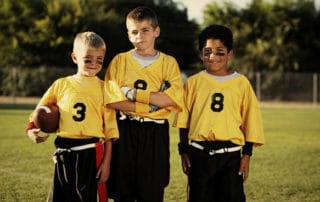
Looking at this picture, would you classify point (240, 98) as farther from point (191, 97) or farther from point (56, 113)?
point (56, 113)

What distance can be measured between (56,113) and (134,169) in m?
0.67

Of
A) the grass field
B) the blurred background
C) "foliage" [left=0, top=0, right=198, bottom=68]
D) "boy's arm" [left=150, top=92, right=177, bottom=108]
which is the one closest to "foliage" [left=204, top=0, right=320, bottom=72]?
the blurred background

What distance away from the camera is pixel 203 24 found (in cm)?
3256

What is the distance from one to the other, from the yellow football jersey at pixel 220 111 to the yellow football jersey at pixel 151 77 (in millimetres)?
127

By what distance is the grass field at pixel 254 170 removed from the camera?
5391mm

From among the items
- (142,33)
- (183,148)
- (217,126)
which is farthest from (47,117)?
(217,126)

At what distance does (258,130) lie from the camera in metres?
3.78

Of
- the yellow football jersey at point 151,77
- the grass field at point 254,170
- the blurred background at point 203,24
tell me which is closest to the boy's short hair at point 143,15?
the yellow football jersey at point 151,77

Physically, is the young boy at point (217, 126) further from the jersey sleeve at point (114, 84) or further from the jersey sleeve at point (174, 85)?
the jersey sleeve at point (114, 84)

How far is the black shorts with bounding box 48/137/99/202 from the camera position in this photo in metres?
3.59

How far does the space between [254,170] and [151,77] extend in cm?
364

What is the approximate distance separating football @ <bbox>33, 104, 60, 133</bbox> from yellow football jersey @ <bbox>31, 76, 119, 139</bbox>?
0.04 meters

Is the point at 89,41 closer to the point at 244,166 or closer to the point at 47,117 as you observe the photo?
the point at 47,117

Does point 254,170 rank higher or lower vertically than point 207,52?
lower
